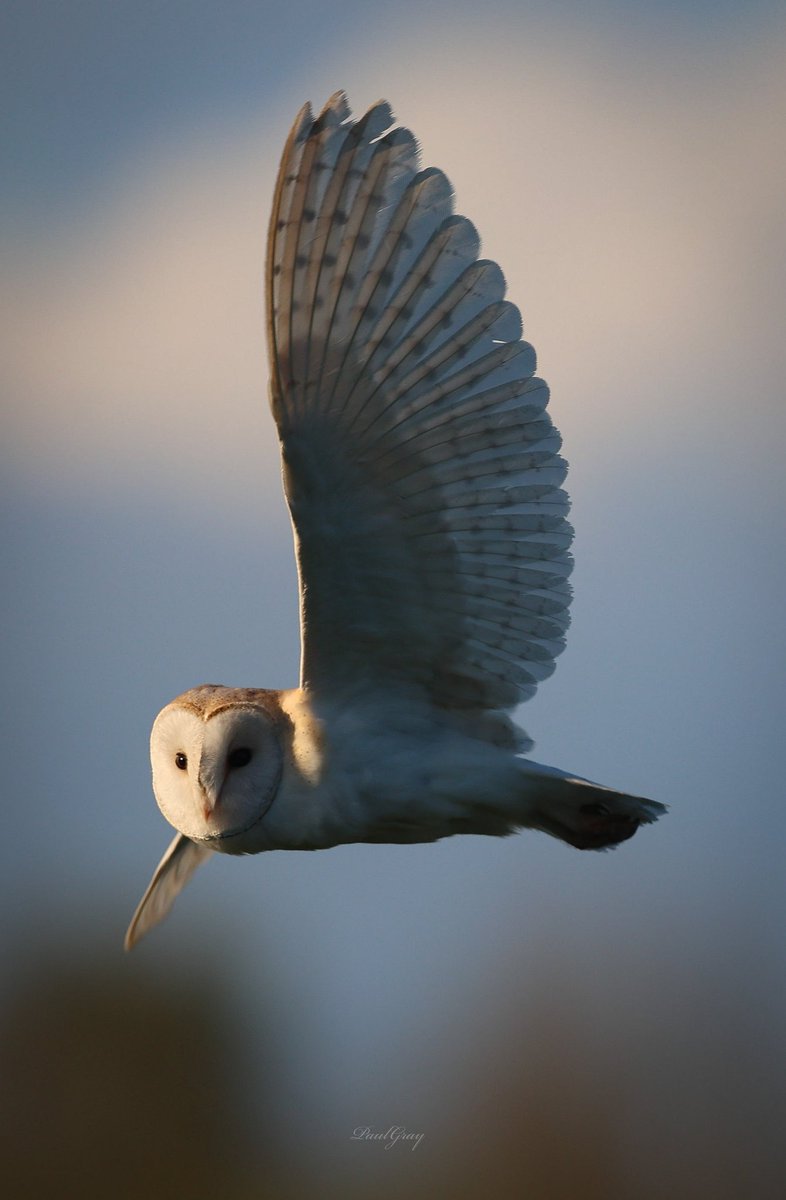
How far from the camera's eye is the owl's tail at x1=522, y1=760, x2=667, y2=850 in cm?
506

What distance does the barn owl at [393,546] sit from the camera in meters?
4.39

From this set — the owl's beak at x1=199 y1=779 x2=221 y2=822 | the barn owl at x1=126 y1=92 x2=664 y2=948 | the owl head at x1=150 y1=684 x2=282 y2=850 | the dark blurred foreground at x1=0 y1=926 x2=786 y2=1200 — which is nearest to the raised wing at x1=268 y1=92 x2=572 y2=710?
the barn owl at x1=126 y1=92 x2=664 y2=948

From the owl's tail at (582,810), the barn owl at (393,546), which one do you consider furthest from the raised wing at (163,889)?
the owl's tail at (582,810)

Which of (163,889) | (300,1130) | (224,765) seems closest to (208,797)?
(224,765)

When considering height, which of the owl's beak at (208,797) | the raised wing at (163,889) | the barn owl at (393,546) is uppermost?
the barn owl at (393,546)

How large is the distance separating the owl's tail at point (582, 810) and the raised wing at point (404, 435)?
296 mm

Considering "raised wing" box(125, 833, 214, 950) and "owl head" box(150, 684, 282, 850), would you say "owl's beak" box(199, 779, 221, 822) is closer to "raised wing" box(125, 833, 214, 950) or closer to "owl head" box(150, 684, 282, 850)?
"owl head" box(150, 684, 282, 850)

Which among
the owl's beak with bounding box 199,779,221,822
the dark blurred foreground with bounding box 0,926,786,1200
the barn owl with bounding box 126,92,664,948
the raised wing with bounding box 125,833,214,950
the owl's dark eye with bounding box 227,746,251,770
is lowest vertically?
the dark blurred foreground with bounding box 0,926,786,1200

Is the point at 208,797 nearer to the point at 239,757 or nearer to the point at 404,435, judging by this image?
the point at 239,757

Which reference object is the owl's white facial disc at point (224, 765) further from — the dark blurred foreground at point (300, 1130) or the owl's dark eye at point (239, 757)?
the dark blurred foreground at point (300, 1130)

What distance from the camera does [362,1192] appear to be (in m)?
20.0

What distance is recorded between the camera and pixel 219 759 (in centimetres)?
483

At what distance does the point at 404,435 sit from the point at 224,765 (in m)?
1.16

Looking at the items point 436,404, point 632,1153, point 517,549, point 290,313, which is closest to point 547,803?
point 517,549
